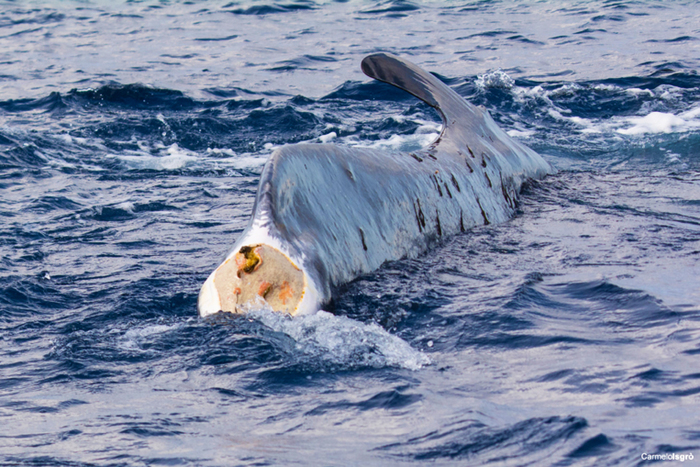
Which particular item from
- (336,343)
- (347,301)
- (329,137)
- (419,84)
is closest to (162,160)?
(329,137)

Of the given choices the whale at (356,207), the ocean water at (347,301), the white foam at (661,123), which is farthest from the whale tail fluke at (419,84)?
the white foam at (661,123)

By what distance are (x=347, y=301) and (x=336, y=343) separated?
0.45m

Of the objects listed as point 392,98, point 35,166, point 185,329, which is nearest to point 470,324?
point 185,329

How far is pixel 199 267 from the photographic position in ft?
19.2

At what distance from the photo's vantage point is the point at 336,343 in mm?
3920

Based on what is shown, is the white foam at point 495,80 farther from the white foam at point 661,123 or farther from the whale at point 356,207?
the whale at point 356,207

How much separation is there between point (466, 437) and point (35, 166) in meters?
7.96

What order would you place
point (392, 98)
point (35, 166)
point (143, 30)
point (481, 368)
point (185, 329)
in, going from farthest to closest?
point (143, 30)
point (392, 98)
point (35, 166)
point (185, 329)
point (481, 368)

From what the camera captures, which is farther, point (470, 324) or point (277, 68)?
point (277, 68)

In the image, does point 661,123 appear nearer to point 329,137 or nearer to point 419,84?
point 329,137

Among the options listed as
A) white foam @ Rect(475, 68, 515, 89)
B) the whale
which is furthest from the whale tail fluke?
white foam @ Rect(475, 68, 515, 89)

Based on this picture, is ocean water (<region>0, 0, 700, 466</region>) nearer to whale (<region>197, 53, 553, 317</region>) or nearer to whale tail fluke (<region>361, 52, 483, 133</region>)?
whale (<region>197, 53, 553, 317</region>)

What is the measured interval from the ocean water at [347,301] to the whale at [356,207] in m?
0.14

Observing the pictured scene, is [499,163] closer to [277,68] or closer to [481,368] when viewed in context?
[481,368]
